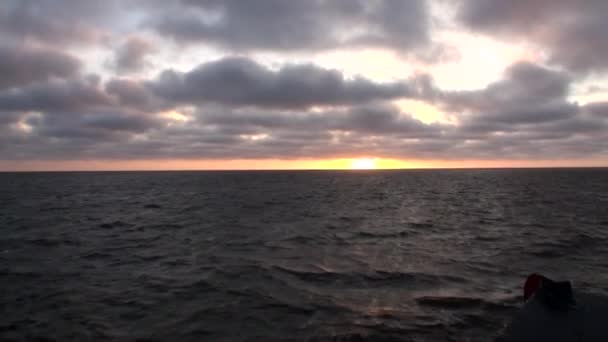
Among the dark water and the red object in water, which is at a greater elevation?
the red object in water

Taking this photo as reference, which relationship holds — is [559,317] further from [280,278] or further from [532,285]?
[280,278]

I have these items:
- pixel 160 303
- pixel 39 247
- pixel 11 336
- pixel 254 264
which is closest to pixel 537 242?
pixel 254 264

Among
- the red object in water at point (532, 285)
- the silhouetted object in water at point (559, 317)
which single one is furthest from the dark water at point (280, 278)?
the silhouetted object in water at point (559, 317)

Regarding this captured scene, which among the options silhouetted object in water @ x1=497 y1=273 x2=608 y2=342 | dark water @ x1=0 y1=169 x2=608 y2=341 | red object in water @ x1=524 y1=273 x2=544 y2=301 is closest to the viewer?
silhouetted object in water @ x1=497 y1=273 x2=608 y2=342

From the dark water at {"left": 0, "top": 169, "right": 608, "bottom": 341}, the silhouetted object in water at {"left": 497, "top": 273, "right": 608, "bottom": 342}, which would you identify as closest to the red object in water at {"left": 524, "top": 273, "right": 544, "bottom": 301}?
the silhouetted object in water at {"left": 497, "top": 273, "right": 608, "bottom": 342}

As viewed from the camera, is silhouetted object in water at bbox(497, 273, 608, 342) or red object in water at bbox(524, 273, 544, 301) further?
red object in water at bbox(524, 273, 544, 301)

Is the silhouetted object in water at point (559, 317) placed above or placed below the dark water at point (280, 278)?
above

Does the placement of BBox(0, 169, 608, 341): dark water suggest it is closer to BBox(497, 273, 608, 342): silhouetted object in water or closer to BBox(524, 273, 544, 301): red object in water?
BBox(524, 273, 544, 301): red object in water

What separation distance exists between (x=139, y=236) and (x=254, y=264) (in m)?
13.1

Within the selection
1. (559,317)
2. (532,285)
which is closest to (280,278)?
(532,285)

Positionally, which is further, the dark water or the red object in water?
the dark water

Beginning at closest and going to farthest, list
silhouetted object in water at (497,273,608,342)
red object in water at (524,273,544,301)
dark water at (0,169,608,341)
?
silhouetted object in water at (497,273,608,342)
red object in water at (524,273,544,301)
dark water at (0,169,608,341)

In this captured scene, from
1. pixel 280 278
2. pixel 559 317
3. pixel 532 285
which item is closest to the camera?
pixel 559 317

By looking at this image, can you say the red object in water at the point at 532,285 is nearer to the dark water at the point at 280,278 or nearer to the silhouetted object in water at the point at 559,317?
the silhouetted object in water at the point at 559,317
